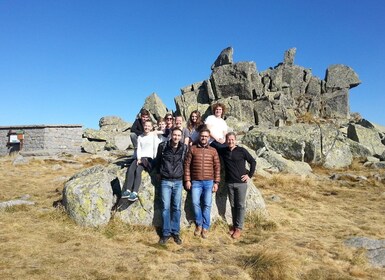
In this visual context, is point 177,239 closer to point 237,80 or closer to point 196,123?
point 196,123

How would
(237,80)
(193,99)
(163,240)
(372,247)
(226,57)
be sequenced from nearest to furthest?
1. (372,247)
2. (163,240)
3. (237,80)
4. (193,99)
5. (226,57)

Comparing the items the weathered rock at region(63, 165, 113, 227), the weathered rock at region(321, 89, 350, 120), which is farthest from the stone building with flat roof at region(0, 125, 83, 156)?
the weathered rock at region(321, 89, 350, 120)

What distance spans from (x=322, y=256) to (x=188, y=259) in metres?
3.66

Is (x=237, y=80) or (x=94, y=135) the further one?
(x=237, y=80)

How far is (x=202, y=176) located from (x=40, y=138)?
108 feet

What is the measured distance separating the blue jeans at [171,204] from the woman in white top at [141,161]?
0.97 m

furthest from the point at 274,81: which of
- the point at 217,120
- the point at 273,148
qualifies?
the point at 217,120

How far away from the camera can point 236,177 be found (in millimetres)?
9750

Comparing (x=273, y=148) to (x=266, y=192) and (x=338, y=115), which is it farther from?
(x=338, y=115)

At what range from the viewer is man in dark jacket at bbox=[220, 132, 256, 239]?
9.68m

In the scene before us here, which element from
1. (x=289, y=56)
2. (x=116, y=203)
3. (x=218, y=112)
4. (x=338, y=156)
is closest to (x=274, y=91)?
(x=289, y=56)

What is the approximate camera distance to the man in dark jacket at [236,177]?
9.68m

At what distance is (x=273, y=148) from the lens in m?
25.4

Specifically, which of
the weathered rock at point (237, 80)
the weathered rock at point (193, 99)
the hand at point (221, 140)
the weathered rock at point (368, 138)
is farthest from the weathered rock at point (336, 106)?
the hand at point (221, 140)
